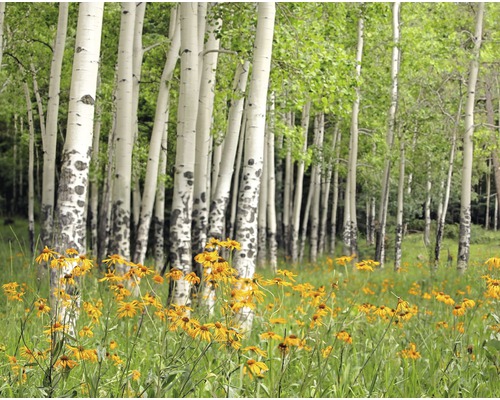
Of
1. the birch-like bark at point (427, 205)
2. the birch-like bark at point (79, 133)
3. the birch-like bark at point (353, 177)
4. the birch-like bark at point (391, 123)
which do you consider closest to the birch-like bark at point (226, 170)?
the birch-like bark at point (79, 133)

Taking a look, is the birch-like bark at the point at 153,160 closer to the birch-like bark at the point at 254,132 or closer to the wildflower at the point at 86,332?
the birch-like bark at the point at 254,132

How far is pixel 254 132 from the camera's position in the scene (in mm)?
6652

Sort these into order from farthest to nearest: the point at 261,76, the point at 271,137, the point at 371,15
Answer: the point at 271,137, the point at 371,15, the point at 261,76

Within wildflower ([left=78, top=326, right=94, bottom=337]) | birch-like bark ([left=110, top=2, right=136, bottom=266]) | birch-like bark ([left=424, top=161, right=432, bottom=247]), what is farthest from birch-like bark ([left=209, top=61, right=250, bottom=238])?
birch-like bark ([left=424, top=161, right=432, bottom=247])

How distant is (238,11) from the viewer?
998 cm

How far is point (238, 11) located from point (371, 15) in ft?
8.37

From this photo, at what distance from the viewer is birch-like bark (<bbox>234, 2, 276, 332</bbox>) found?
6.63m

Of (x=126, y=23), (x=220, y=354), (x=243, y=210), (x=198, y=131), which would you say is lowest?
(x=220, y=354)

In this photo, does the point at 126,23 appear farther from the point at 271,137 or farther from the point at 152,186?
the point at 271,137

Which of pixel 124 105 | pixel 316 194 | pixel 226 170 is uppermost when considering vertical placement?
pixel 124 105

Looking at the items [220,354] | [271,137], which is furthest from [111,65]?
[220,354]

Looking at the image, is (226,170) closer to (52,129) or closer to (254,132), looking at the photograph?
(254,132)

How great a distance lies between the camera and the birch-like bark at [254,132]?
21.7 ft

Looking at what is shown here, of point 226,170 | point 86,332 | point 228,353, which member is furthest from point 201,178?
point 228,353
